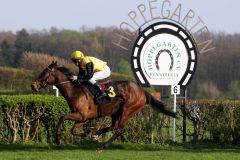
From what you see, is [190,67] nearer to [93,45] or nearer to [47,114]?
[47,114]

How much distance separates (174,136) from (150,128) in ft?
2.94

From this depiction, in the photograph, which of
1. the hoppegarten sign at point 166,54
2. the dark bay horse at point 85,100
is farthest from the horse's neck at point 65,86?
the hoppegarten sign at point 166,54

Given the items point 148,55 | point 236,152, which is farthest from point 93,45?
point 236,152

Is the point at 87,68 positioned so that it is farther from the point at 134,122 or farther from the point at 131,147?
the point at 134,122

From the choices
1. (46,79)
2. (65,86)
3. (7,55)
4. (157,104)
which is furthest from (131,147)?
(7,55)

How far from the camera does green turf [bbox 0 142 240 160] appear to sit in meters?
11.4

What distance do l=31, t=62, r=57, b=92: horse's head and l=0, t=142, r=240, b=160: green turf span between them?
138 centimetres

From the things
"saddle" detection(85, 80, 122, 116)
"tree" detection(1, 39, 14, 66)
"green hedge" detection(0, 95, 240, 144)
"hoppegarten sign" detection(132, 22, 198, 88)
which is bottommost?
"green hedge" detection(0, 95, 240, 144)

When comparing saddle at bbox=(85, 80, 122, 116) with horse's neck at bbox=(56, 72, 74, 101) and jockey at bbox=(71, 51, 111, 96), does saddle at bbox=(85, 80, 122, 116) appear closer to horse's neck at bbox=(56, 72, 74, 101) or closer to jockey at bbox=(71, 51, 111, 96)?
jockey at bbox=(71, 51, 111, 96)

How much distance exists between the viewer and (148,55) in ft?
54.6

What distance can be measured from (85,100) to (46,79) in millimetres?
938

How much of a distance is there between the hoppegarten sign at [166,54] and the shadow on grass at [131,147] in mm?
2540

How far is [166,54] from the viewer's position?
16516 millimetres

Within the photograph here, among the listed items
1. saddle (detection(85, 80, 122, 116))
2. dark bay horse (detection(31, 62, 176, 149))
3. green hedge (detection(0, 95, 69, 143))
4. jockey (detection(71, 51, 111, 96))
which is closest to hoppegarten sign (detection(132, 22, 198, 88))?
dark bay horse (detection(31, 62, 176, 149))
